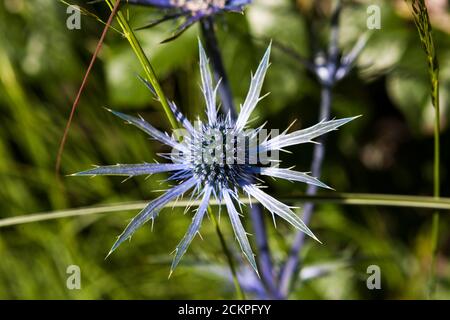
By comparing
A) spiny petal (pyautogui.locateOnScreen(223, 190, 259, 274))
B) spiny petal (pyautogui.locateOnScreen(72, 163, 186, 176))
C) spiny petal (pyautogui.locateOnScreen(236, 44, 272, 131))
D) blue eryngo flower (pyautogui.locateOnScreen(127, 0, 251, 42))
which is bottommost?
spiny petal (pyautogui.locateOnScreen(223, 190, 259, 274))

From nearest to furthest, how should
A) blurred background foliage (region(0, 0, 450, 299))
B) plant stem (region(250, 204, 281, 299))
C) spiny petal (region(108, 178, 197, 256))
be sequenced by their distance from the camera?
spiny petal (region(108, 178, 197, 256)) → plant stem (region(250, 204, 281, 299)) → blurred background foliage (region(0, 0, 450, 299))

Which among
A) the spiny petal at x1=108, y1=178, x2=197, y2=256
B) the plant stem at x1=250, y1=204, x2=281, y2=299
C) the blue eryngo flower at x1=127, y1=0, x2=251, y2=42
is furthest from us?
the plant stem at x1=250, y1=204, x2=281, y2=299

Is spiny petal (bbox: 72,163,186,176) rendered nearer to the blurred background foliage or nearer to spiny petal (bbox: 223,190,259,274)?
spiny petal (bbox: 223,190,259,274)

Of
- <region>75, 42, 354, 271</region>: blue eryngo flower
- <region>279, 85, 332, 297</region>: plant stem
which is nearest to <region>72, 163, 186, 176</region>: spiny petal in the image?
<region>75, 42, 354, 271</region>: blue eryngo flower

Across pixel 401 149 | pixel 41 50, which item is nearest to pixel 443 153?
pixel 401 149

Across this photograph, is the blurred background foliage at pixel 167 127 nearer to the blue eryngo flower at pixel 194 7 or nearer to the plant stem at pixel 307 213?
the plant stem at pixel 307 213

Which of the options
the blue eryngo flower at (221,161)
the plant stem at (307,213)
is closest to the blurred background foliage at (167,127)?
the plant stem at (307,213)

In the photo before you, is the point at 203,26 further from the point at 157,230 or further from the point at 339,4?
the point at 157,230
